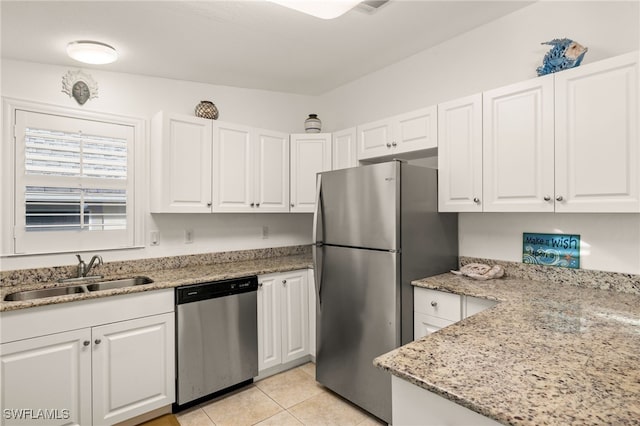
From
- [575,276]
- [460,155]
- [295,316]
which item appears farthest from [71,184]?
[575,276]

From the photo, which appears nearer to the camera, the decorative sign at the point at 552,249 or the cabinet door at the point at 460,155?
the decorative sign at the point at 552,249

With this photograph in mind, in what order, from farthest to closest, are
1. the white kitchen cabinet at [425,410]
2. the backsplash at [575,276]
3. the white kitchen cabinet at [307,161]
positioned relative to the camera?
the white kitchen cabinet at [307,161] < the backsplash at [575,276] < the white kitchen cabinet at [425,410]

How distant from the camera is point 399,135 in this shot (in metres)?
2.59

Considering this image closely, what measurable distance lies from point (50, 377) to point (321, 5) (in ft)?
7.79

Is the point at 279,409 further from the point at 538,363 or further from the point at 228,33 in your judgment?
the point at 228,33

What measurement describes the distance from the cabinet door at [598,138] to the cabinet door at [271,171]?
2108mm

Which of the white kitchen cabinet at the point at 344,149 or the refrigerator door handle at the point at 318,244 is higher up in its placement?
the white kitchen cabinet at the point at 344,149

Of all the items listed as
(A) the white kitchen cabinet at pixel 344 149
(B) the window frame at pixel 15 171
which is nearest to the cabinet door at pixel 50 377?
(B) the window frame at pixel 15 171

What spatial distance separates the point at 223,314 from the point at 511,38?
2.76 m

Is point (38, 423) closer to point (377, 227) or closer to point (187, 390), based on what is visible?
point (187, 390)

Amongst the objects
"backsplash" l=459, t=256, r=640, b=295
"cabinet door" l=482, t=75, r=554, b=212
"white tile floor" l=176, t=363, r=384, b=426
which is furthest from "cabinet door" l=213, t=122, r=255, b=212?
"backsplash" l=459, t=256, r=640, b=295

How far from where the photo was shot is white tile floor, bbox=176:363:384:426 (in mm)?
2178

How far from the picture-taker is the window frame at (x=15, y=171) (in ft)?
7.14

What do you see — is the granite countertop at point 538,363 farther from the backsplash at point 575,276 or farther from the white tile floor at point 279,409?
the white tile floor at point 279,409
